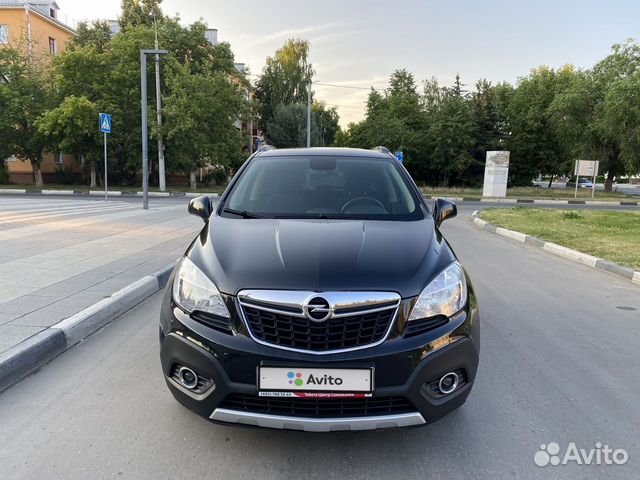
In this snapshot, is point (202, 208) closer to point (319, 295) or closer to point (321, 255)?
point (321, 255)

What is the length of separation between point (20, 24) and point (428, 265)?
136 feet

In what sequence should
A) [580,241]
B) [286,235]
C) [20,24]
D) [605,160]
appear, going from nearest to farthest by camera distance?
[286,235] < [580,241] < [20,24] < [605,160]

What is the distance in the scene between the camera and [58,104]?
96.4 ft

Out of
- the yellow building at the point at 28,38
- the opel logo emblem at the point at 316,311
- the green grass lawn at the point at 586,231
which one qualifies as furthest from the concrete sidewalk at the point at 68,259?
the yellow building at the point at 28,38

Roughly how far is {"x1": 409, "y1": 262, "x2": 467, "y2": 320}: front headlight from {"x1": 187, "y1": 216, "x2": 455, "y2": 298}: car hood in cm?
5

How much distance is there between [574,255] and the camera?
8984 mm

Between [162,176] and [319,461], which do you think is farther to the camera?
[162,176]

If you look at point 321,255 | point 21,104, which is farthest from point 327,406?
point 21,104

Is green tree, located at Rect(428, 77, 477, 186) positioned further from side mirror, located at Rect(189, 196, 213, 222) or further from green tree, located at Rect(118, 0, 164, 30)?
side mirror, located at Rect(189, 196, 213, 222)

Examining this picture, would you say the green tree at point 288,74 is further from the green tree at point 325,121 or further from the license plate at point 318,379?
the license plate at point 318,379

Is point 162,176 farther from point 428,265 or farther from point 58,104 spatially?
point 428,265

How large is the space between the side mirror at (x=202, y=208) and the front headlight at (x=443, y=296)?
196 cm

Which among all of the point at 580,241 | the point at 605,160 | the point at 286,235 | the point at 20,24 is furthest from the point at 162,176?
the point at 605,160

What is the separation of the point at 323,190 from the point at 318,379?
1857 mm
